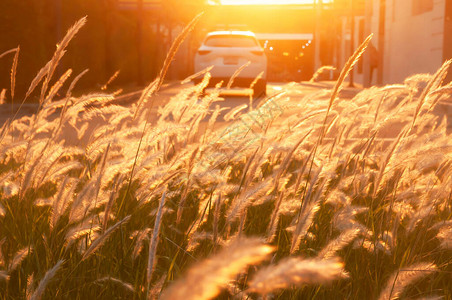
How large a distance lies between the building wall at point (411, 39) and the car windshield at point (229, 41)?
4912 mm

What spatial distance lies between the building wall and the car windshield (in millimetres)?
4912

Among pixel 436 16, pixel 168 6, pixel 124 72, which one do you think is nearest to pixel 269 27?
pixel 168 6

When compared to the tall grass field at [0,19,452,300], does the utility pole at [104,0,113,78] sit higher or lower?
lower

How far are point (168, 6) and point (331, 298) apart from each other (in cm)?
2990

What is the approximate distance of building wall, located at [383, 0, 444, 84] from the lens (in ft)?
61.4

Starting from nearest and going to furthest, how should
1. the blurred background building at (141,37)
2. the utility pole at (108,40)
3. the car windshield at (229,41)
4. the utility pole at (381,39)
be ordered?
the blurred background building at (141,37) → the car windshield at (229,41) → the utility pole at (108,40) → the utility pole at (381,39)

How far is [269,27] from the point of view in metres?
61.4

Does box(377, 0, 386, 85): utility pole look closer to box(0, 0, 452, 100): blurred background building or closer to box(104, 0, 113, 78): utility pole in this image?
box(0, 0, 452, 100): blurred background building

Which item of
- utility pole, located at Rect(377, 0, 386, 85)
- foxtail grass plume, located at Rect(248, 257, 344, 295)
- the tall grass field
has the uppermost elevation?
foxtail grass plume, located at Rect(248, 257, 344, 295)

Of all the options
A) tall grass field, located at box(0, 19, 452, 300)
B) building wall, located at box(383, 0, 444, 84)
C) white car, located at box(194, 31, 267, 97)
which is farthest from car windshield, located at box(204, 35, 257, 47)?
tall grass field, located at box(0, 19, 452, 300)

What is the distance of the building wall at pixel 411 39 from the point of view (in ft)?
61.4

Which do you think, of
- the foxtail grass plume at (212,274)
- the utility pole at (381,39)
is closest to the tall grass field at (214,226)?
the foxtail grass plume at (212,274)

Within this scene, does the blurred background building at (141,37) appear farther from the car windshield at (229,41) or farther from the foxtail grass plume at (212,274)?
the car windshield at (229,41)

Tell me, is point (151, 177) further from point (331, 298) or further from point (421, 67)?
point (421, 67)
